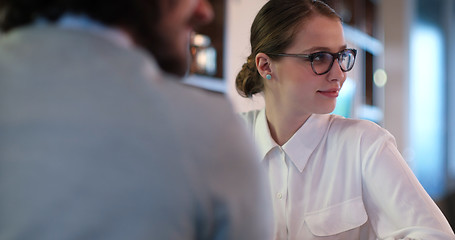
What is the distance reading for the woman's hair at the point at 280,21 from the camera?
5.08 feet

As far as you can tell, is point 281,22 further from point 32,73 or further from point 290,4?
point 32,73

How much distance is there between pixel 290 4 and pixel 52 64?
1136mm

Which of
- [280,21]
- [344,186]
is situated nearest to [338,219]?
[344,186]

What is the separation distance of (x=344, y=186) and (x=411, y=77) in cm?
498

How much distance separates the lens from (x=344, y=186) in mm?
1488

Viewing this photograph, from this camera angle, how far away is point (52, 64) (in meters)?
0.59

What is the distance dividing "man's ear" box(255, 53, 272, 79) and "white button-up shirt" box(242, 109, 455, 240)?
0.17 meters

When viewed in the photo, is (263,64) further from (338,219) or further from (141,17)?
(141,17)

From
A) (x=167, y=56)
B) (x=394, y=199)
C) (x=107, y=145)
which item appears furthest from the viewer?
(x=394, y=199)

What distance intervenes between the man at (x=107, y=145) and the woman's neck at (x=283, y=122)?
3.28ft

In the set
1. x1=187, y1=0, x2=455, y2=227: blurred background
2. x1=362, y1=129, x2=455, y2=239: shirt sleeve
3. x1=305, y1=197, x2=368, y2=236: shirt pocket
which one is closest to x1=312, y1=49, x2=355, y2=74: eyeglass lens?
x1=362, y1=129, x2=455, y2=239: shirt sleeve

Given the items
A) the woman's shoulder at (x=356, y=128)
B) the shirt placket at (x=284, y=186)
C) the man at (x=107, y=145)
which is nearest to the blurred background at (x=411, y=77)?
the woman's shoulder at (x=356, y=128)

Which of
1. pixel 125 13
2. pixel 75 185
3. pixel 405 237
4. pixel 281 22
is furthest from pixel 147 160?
pixel 281 22

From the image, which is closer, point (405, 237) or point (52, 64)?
point (52, 64)
